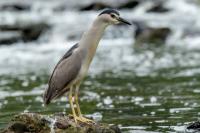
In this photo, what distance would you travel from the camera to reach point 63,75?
9.69m

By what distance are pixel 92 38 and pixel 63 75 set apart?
2.18 ft

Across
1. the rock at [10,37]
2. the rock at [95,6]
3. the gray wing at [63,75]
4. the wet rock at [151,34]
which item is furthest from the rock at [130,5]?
the gray wing at [63,75]

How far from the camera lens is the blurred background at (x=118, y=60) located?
13156 millimetres

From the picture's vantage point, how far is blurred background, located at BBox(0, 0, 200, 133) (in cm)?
1316

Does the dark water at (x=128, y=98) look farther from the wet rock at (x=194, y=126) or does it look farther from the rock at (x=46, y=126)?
the rock at (x=46, y=126)

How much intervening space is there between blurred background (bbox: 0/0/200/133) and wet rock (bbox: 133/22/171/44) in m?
0.04

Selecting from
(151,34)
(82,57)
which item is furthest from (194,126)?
(151,34)

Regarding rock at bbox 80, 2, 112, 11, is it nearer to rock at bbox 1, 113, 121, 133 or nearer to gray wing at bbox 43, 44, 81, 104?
gray wing at bbox 43, 44, 81, 104

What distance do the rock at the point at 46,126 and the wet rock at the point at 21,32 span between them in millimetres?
20063

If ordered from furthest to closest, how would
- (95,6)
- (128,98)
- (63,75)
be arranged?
(95,6), (128,98), (63,75)

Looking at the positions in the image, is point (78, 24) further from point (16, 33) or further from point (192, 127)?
point (192, 127)

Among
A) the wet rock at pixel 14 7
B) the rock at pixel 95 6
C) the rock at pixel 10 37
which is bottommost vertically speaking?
the rock at pixel 10 37

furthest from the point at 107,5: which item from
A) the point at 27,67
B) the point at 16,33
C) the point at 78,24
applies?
the point at 27,67

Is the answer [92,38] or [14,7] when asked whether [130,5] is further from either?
[92,38]
